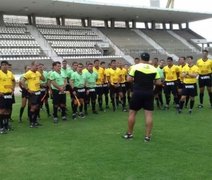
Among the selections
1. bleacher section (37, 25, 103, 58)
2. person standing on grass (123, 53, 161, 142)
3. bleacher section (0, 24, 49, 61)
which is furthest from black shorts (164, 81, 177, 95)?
bleacher section (37, 25, 103, 58)

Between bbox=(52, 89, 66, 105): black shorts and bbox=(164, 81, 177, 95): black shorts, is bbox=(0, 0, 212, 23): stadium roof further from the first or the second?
bbox=(52, 89, 66, 105): black shorts

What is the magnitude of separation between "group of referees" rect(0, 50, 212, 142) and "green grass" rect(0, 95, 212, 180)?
2.43 ft

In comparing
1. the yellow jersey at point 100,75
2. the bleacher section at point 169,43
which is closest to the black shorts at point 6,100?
the yellow jersey at point 100,75

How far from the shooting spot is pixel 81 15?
41.4m

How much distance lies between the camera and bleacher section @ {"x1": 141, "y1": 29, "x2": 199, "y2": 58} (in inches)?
1758

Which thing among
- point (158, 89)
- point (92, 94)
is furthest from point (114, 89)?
point (158, 89)

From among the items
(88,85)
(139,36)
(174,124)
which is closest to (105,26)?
(139,36)

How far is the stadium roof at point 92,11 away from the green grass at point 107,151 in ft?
81.9

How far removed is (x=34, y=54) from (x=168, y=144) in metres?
26.5

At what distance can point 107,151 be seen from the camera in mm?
7188

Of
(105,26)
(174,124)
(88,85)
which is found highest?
(105,26)

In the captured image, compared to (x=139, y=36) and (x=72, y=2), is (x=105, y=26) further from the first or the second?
(x=72, y=2)

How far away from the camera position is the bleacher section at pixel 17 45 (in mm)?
31531

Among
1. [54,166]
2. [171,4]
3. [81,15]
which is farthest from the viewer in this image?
[171,4]
